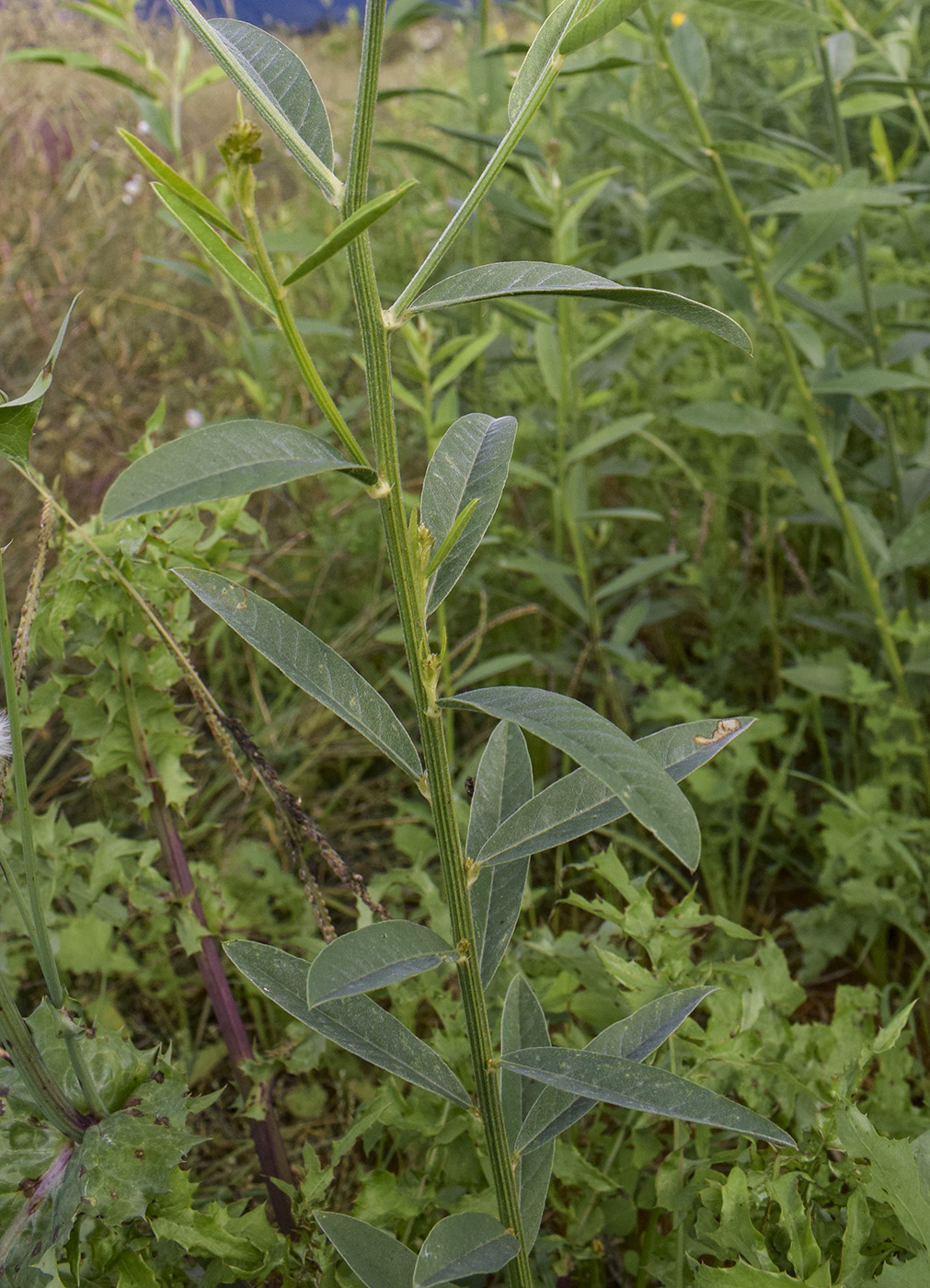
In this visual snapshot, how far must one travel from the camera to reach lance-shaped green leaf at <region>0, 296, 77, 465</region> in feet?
1.94

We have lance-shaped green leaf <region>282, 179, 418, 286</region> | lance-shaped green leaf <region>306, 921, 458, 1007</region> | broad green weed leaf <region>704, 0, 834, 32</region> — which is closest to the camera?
lance-shaped green leaf <region>282, 179, 418, 286</region>

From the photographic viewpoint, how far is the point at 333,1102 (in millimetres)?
1366

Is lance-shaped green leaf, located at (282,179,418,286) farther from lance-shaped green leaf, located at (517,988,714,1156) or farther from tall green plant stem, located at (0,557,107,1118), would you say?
lance-shaped green leaf, located at (517,988,714,1156)

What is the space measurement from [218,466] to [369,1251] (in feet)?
1.78

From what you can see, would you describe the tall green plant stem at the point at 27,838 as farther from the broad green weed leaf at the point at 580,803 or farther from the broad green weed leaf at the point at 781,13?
the broad green weed leaf at the point at 781,13

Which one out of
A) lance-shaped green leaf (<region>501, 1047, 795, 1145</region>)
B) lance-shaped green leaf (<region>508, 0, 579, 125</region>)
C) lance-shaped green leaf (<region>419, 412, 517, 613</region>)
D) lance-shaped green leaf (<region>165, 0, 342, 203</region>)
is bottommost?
lance-shaped green leaf (<region>501, 1047, 795, 1145</region>)

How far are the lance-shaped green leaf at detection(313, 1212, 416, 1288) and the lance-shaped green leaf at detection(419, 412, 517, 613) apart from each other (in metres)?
0.43

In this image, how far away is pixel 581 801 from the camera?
26.4 inches

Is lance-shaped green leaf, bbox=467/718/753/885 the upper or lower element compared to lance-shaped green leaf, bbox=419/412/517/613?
lower

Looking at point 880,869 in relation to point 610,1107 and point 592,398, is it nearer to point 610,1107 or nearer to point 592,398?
point 610,1107

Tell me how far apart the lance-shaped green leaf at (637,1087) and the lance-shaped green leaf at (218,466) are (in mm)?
407

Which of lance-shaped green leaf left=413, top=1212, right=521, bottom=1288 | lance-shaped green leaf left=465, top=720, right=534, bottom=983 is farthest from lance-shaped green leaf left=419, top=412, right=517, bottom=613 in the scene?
lance-shaped green leaf left=413, top=1212, right=521, bottom=1288

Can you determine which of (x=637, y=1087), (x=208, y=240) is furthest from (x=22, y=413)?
(x=637, y=1087)

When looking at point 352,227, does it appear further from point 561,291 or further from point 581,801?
point 581,801
